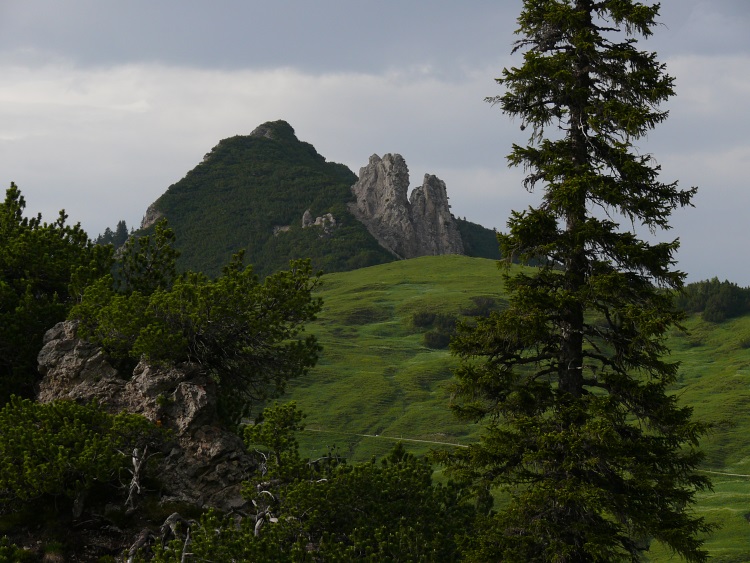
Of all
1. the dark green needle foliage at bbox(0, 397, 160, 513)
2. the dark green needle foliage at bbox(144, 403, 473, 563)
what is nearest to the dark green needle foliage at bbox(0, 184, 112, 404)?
the dark green needle foliage at bbox(0, 397, 160, 513)

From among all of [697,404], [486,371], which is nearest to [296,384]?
[697,404]

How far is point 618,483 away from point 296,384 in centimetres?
9733

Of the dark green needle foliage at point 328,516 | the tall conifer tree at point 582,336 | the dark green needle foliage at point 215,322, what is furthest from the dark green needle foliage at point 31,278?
the tall conifer tree at point 582,336

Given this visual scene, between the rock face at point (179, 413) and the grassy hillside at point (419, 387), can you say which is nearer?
the rock face at point (179, 413)

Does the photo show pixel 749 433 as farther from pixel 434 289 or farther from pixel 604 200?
pixel 434 289

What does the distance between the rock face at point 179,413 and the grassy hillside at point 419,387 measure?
2842 cm

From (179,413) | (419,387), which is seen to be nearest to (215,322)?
(179,413)

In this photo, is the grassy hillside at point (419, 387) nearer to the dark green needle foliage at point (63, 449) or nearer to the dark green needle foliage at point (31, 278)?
the dark green needle foliage at point (31, 278)

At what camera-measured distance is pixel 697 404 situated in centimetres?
10088

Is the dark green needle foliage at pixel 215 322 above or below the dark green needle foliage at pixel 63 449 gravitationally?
above

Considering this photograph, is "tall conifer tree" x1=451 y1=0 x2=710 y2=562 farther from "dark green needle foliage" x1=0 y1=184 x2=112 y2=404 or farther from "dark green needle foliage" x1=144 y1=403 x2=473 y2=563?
"dark green needle foliage" x1=0 y1=184 x2=112 y2=404

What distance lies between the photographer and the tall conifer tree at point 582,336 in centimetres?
1822

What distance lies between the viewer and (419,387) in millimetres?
115000

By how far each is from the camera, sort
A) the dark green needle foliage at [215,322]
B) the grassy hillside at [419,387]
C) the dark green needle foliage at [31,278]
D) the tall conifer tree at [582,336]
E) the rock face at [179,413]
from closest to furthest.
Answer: the tall conifer tree at [582,336], the rock face at [179,413], the dark green needle foliage at [215,322], the dark green needle foliage at [31,278], the grassy hillside at [419,387]
